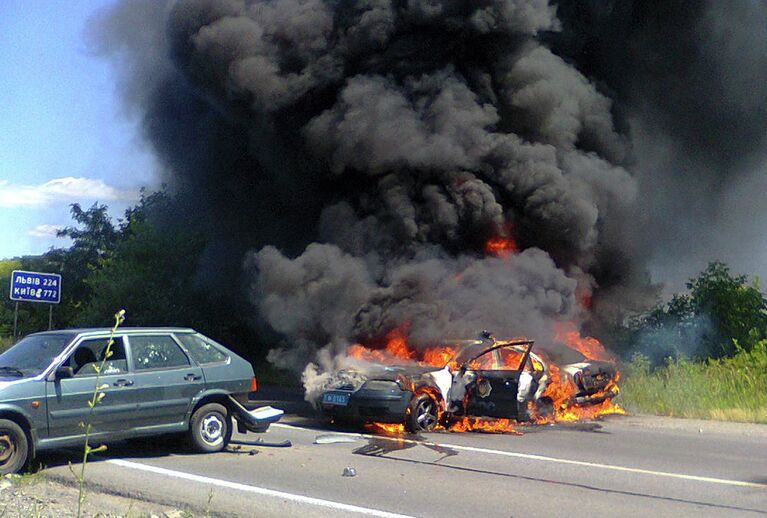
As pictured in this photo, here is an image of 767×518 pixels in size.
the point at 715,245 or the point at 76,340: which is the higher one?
the point at 715,245

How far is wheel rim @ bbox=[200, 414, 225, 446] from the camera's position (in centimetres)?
900

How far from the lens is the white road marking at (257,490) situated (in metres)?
6.40

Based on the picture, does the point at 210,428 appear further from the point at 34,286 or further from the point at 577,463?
the point at 34,286

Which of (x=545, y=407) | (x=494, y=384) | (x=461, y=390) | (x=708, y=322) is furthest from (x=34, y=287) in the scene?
(x=708, y=322)

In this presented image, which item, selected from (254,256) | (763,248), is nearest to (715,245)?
(763,248)

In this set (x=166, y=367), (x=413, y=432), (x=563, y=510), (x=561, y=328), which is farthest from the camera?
(x=561, y=328)

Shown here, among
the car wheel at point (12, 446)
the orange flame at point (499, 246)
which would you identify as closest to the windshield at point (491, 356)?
the orange flame at point (499, 246)

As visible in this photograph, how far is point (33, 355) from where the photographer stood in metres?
8.28

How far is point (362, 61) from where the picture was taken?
1969 centimetres

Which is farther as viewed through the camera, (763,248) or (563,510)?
(763,248)

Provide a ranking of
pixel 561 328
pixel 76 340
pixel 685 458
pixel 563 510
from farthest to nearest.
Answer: pixel 561 328, pixel 685 458, pixel 76 340, pixel 563 510

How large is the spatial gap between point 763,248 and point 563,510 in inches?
970

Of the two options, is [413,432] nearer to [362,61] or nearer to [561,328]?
[561,328]

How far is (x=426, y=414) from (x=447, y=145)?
8302mm
